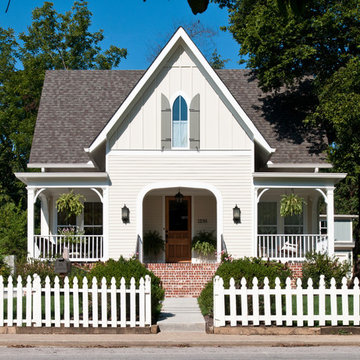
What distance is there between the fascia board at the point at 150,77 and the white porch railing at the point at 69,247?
3.13m

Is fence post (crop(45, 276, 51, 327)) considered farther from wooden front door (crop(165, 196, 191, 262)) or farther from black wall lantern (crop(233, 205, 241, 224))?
wooden front door (crop(165, 196, 191, 262))

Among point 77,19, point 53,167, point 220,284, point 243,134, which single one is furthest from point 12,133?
point 220,284

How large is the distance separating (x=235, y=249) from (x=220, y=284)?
8179mm

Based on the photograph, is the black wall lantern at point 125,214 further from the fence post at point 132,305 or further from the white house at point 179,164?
the fence post at point 132,305

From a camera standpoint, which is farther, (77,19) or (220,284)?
(77,19)

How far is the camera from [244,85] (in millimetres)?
25016

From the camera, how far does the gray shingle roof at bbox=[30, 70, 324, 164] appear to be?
852 inches

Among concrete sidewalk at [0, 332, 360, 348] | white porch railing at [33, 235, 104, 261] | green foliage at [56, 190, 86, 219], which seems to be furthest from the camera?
green foliage at [56, 190, 86, 219]

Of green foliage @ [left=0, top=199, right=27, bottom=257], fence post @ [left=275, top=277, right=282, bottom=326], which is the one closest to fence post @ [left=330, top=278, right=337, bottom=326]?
fence post @ [left=275, top=277, right=282, bottom=326]

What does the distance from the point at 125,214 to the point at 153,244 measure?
199 centimetres

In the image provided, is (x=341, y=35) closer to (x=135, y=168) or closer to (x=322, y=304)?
(x=135, y=168)

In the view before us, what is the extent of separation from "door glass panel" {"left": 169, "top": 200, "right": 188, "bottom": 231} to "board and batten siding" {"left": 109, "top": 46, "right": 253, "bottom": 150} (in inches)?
114

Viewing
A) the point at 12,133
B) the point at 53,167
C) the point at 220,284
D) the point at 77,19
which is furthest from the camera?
the point at 77,19

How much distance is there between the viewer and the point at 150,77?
1914cm
